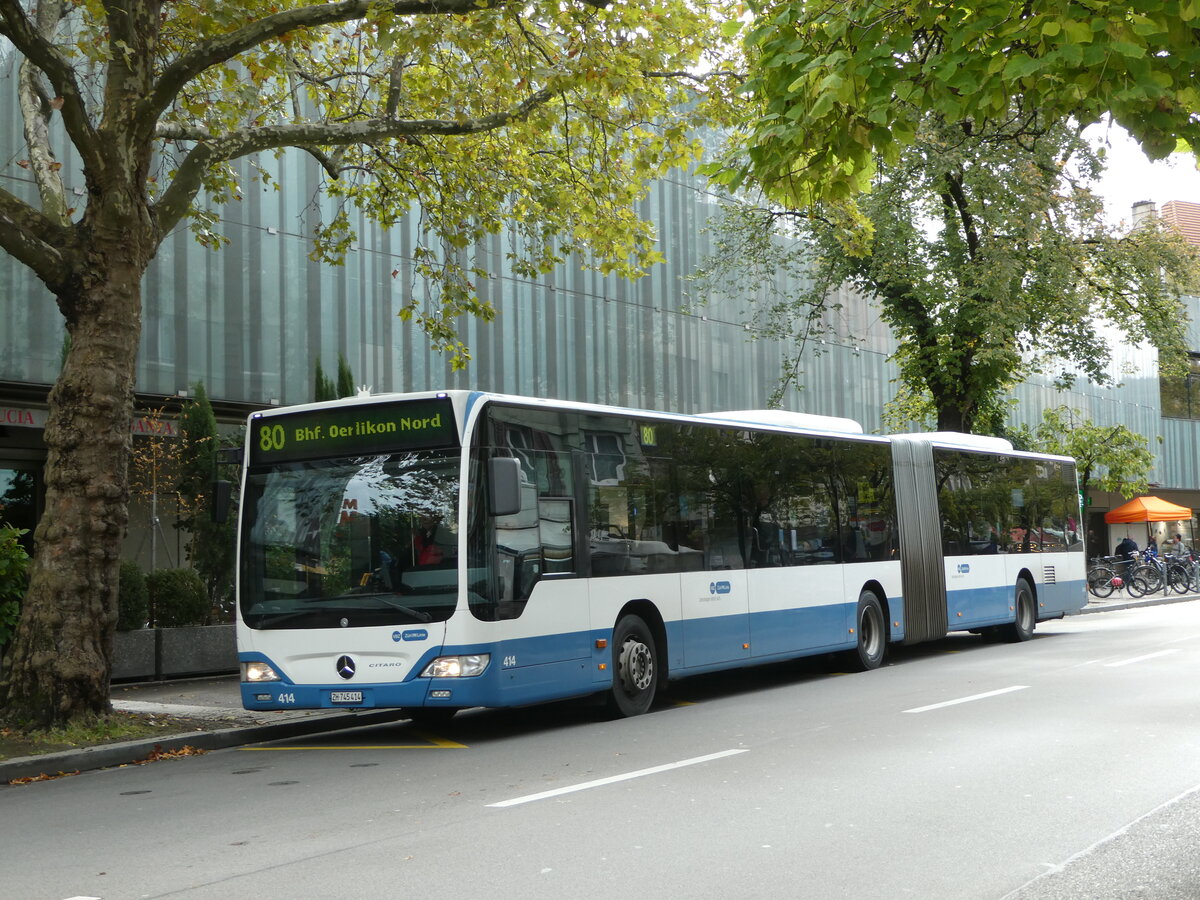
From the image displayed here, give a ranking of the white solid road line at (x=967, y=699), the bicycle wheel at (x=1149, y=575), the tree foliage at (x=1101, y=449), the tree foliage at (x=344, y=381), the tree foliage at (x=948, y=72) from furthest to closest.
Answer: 1. the tree foliage at (x=1101, y=449)
2. the bicycle wheel at (x=1149, y=575)
3. the tree foliage at (x=344, y=381)
4. the white solid road line at (x=967, y=699)
5. the tree foliage at (x=948, y=72)

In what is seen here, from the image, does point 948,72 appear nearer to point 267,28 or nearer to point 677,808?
point 677,808

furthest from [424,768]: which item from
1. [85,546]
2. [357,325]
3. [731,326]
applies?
[731,326]

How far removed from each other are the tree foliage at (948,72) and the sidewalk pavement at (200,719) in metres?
7.09

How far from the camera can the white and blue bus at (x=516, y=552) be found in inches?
432

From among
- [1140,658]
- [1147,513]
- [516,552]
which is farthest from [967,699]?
[1147,513]

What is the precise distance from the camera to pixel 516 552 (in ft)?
37.1

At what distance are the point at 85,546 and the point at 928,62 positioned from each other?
8249 mm

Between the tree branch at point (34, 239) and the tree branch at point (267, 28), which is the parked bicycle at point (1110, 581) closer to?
the tree branch at point (267, 28)

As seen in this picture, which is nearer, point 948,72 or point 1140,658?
point 948,72

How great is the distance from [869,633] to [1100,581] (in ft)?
69.6

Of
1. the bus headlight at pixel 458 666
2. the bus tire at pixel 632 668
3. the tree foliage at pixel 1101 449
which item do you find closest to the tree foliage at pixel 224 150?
the bus headlight at pixel 458 666

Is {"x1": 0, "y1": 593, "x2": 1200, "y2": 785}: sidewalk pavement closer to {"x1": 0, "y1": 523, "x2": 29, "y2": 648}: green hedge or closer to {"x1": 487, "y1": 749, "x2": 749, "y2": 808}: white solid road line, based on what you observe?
{"x1": 0, "y1": 523, "x2": 29, "y2": 648}: green hedge

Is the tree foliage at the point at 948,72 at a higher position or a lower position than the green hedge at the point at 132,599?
higher

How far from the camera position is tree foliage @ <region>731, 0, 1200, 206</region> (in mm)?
6953
